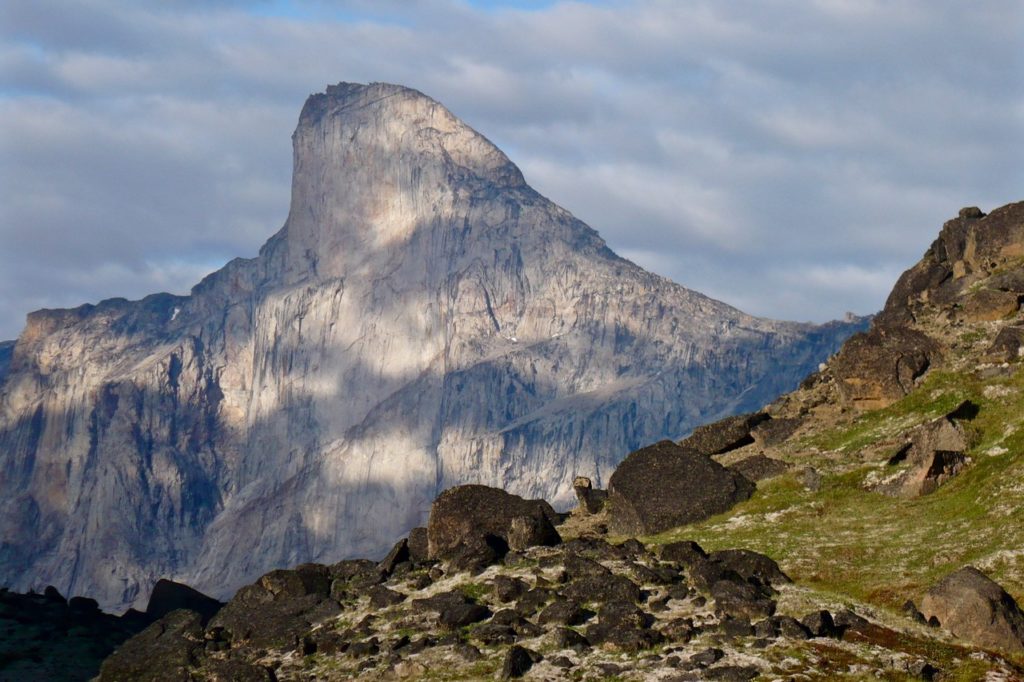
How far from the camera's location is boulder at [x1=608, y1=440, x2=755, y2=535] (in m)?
90.8

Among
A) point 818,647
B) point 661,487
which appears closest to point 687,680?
point 818,647

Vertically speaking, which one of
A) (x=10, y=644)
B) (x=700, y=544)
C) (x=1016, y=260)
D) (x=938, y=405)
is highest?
(x=1016, y=260)

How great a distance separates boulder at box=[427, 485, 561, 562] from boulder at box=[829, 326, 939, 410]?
27511 millimetres

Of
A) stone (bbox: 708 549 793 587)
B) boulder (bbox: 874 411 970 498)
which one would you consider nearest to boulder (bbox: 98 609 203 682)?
stone (bbox: 708 549 793 587)

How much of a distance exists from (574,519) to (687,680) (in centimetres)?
3993

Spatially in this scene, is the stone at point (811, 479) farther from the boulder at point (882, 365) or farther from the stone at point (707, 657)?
the stone at point (707, 657)

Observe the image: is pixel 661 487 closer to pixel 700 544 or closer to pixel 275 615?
pixel 700 544

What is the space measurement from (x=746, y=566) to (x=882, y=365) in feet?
107

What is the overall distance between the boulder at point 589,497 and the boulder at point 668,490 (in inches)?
194

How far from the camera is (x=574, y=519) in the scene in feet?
323

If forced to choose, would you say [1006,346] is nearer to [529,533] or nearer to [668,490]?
[668,490]

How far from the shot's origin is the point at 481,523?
8588 centimetres

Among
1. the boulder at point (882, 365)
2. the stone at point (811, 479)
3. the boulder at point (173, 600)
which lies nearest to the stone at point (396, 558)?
the stone at point (811, 479)

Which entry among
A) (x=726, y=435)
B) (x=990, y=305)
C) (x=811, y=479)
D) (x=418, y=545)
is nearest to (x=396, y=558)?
(x=418, y=545)
